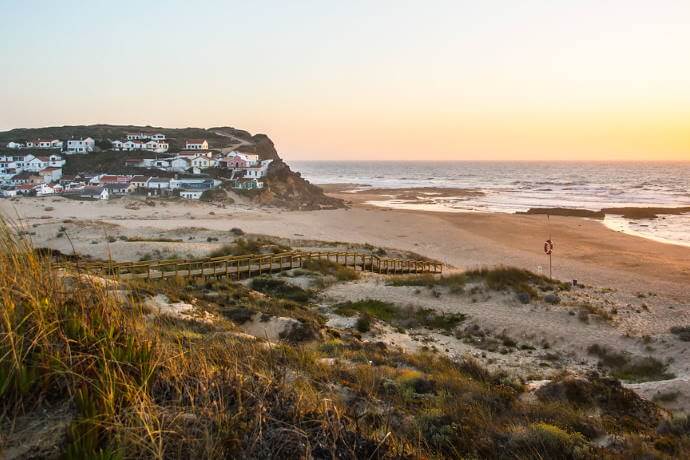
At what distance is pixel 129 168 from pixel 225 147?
973 inches

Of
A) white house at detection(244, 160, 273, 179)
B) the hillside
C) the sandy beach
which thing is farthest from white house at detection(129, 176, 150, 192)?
white house at detection(244, 160, 273, 179)

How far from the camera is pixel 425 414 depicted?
602 cm

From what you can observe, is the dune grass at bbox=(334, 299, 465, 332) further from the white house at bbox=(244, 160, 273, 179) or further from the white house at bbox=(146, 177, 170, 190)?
the white house at bbox=(244, 160, 273, 179)

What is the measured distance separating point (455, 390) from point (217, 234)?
98.7 ft

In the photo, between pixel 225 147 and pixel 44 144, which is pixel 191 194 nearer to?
pixel 225 147

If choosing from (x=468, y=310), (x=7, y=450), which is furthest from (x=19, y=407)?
(x=468, y=310)

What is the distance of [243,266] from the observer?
22891 millimetres

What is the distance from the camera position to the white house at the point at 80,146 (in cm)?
8344

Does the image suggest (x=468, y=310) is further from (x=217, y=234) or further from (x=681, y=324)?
(x=217, y=234)

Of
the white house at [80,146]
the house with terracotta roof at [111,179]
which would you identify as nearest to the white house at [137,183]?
the house with terracotta roof at [111,179]

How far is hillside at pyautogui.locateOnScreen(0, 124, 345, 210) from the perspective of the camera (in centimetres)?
6750

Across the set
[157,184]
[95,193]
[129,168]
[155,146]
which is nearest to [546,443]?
[95,193]

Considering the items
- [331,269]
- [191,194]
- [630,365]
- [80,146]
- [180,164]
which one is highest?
[80,146]

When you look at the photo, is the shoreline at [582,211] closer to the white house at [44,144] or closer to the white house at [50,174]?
the white house at [50,174]
